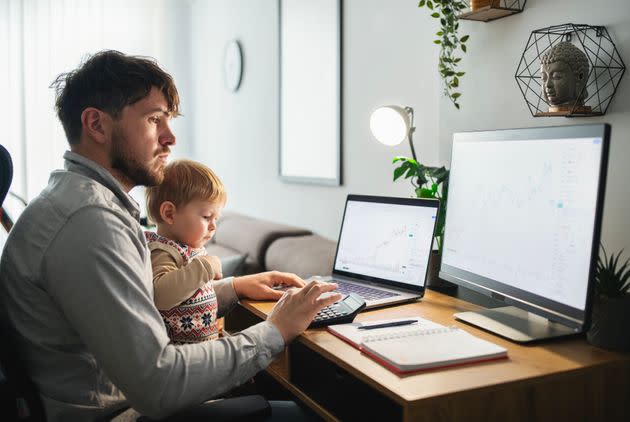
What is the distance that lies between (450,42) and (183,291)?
1092mm

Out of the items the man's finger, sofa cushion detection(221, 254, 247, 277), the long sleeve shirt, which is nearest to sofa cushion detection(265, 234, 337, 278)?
sofa cushion detection(221, 254, 247, 277)

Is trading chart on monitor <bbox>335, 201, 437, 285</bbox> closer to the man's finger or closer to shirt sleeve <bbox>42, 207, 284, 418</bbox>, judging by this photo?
the man's finger

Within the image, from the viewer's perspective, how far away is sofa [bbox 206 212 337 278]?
2.39 metres

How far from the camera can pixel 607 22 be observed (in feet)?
4.37

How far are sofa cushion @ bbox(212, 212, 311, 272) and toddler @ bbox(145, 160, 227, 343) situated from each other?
1.36m

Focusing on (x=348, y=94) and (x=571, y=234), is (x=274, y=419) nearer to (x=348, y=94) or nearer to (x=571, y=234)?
(x=571, y=234)

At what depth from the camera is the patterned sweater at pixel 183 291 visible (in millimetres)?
1295

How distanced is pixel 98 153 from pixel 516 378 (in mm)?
908

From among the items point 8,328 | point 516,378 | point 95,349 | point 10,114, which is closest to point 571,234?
point 516,378

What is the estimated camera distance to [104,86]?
1.20 metres

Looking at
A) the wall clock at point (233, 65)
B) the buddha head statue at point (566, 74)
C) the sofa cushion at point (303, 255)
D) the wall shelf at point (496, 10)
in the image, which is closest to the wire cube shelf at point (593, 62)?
the buddha head statue at point (566, 74)

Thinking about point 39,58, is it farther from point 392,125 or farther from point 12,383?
point 12,383

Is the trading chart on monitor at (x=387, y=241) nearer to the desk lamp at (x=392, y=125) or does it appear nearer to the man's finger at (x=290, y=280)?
the man's finger at (x=290, y=280)

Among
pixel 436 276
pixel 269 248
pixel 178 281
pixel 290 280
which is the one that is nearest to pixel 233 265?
pixel 269 248
